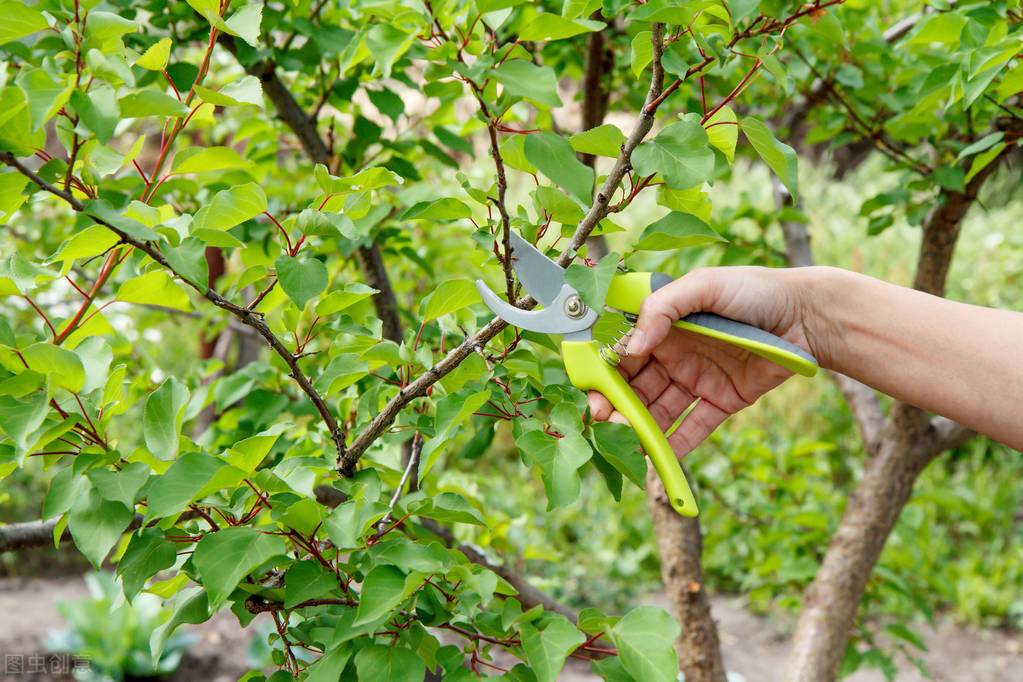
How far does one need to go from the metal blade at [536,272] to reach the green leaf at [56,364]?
46 centimetres

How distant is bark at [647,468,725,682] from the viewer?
73.2 inches

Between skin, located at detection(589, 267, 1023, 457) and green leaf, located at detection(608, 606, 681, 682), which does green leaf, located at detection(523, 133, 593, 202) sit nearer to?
skin, located at detection(589, 267, 1023, 457)

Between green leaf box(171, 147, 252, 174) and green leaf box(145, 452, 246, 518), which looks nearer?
green leaf box(145, 452, 246, 518)

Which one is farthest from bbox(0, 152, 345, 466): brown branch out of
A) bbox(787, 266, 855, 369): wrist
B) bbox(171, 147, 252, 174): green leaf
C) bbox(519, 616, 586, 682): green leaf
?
bbox(787, 266, 855, 369): wrist

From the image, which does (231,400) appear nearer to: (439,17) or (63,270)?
(63,270)

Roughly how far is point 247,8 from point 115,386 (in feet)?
1.29

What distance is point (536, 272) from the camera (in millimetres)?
997

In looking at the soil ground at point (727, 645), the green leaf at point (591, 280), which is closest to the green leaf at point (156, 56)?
the green leaf at point (591, 280)

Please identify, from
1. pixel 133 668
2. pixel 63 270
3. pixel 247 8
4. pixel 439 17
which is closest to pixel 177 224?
pixel 63 270

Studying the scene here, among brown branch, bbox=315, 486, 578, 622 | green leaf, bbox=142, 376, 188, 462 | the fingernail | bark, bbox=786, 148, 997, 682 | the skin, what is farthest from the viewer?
bark, bbox=786, 148, 997, 682

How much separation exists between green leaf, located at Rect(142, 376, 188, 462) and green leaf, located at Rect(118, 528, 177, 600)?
0.09 m

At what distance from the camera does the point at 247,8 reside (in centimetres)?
83

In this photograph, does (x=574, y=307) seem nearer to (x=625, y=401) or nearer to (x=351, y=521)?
(x=625, y=401)

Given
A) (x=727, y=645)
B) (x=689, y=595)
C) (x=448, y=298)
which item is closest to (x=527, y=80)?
(x=448, y=298)
